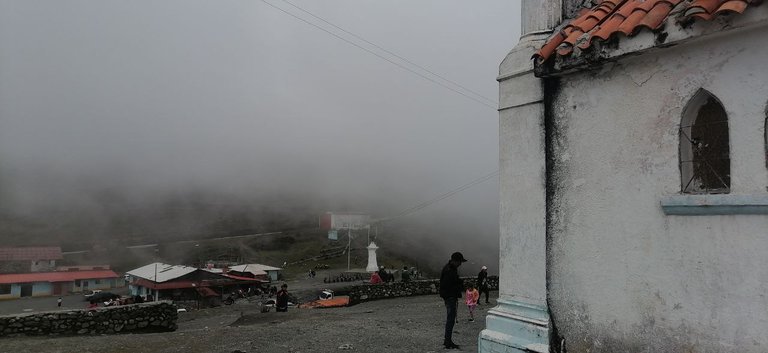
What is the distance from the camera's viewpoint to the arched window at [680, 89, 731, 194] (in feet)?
12.7

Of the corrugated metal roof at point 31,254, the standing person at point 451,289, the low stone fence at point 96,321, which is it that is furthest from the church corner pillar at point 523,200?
the corrugated metal roof at point 31,254

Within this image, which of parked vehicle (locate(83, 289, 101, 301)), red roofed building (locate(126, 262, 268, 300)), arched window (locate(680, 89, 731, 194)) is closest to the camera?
arched window (locate(680, 89, 731, 194))

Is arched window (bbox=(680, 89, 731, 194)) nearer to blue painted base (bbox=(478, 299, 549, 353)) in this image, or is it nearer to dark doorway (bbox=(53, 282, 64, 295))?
blue painted base (bbox=(478, 299, 549, 353))

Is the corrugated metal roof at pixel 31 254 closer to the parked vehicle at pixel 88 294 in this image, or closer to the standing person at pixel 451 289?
the parked vehicle at pixel 88 294

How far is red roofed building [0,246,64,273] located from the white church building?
2383 inches

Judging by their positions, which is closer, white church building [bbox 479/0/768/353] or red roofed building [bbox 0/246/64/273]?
white church building [bbox 479/0/768/353]

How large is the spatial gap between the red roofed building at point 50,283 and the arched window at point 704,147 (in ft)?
178

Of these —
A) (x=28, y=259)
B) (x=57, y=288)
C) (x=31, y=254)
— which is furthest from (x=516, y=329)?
(x=31, y=254)

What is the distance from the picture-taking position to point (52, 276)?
47969mm

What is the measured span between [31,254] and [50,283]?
32.4ft

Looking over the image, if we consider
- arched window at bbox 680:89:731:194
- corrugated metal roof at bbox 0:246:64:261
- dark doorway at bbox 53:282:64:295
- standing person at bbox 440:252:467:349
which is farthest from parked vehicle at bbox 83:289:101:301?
arched window at bbox 680:89:731:194

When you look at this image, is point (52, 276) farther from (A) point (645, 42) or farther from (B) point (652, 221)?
(A) point (645, 42)

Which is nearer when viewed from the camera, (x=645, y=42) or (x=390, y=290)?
(x=645, y=42)

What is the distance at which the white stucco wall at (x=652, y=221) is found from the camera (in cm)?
362
